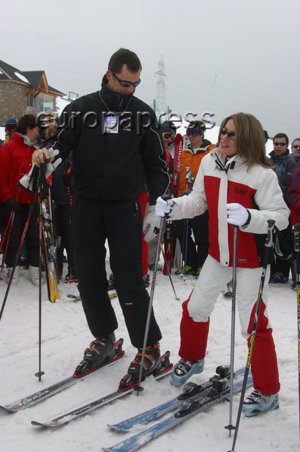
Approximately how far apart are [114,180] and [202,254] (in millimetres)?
3645

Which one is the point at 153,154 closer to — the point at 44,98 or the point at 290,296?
the point at 290,296

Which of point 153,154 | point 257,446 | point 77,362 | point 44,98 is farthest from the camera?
point 44,98

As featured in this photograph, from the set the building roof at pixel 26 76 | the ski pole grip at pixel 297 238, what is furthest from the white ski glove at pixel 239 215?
the building roof at pixel 26 76

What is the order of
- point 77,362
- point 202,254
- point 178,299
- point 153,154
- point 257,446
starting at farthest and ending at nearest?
point 202,254
point 178,299
point 77,362
point 153,154
point 257,446

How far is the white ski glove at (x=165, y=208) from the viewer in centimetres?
329

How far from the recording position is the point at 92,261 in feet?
11.8

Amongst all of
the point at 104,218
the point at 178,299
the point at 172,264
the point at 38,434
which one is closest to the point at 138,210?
the point at 104,218

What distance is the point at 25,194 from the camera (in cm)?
609

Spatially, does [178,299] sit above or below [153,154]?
below

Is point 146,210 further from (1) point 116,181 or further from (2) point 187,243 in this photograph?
(2) point 187,243

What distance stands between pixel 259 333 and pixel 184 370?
2.38 ft

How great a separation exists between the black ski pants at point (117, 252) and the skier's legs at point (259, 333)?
2.61ft

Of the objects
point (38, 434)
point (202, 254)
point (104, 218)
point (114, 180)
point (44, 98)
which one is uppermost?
point (44, 98)

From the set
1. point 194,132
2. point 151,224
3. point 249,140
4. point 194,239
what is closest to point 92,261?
point 151,224
